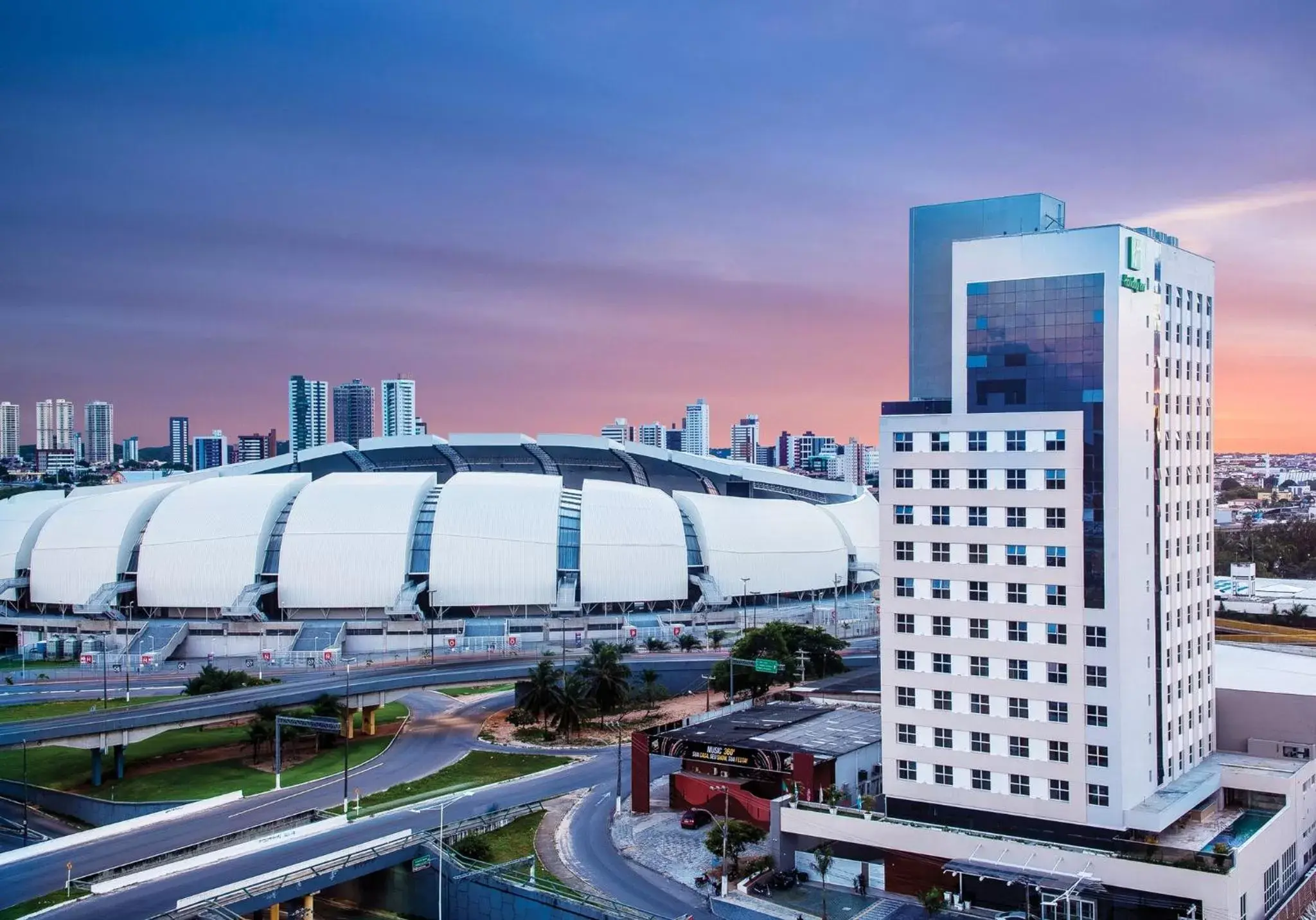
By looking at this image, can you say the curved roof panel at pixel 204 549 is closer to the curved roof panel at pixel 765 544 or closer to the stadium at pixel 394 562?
the stadium at pixel 394 562

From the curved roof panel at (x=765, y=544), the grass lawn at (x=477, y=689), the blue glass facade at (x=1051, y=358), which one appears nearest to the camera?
the blue glass facade at (x=1051, y=358)

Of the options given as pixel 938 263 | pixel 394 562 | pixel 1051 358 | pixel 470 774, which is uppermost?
pixel 938 263

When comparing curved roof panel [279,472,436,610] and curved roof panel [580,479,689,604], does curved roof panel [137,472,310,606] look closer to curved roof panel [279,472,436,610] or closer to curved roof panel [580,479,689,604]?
curved roof panel [279,472,436,610]

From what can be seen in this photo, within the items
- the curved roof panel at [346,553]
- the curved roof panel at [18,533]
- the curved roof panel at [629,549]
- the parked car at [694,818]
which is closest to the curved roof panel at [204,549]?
the curved roof panel at [346,553]

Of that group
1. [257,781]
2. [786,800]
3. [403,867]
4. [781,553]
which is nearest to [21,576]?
[257,781]

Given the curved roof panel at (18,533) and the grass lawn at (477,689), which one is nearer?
the grass lawn at (477,689)

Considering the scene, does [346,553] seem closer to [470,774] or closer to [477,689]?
[477,689]

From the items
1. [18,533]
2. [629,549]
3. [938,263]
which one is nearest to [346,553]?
[629,549]
